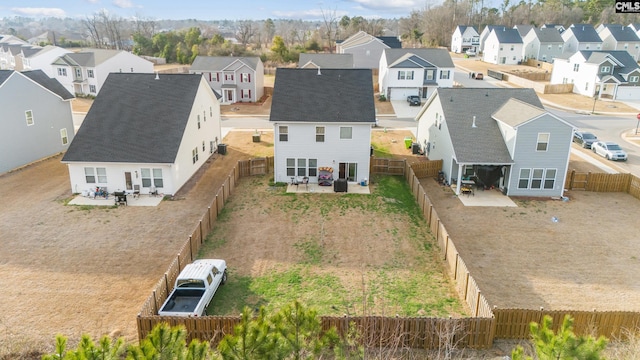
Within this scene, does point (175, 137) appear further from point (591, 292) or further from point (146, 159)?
point (591, 292)

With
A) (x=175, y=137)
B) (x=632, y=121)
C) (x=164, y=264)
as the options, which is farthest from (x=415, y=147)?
(x=632, y=121)

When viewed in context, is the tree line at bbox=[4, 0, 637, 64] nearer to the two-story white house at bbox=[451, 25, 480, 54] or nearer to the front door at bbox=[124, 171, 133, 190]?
the two-story white house at bbox=[451, 25, 480, 54]

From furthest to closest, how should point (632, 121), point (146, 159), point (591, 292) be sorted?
point (632, 121) < point (146, 159) < point (591, 292)

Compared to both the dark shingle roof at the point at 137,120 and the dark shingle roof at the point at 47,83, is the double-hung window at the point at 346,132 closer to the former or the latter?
the dark shingle roof at the point at 137,120

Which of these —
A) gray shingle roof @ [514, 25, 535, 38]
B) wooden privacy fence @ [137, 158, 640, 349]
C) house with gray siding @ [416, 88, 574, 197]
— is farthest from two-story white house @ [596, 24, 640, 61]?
wooden privacy fence @ [137, 158, 640, 349]

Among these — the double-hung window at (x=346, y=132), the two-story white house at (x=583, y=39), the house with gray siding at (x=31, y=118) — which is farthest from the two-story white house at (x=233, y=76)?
the two-story white house at (x=583, y=39)

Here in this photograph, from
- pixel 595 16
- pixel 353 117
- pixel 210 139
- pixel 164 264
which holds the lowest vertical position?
pixel 164 264
